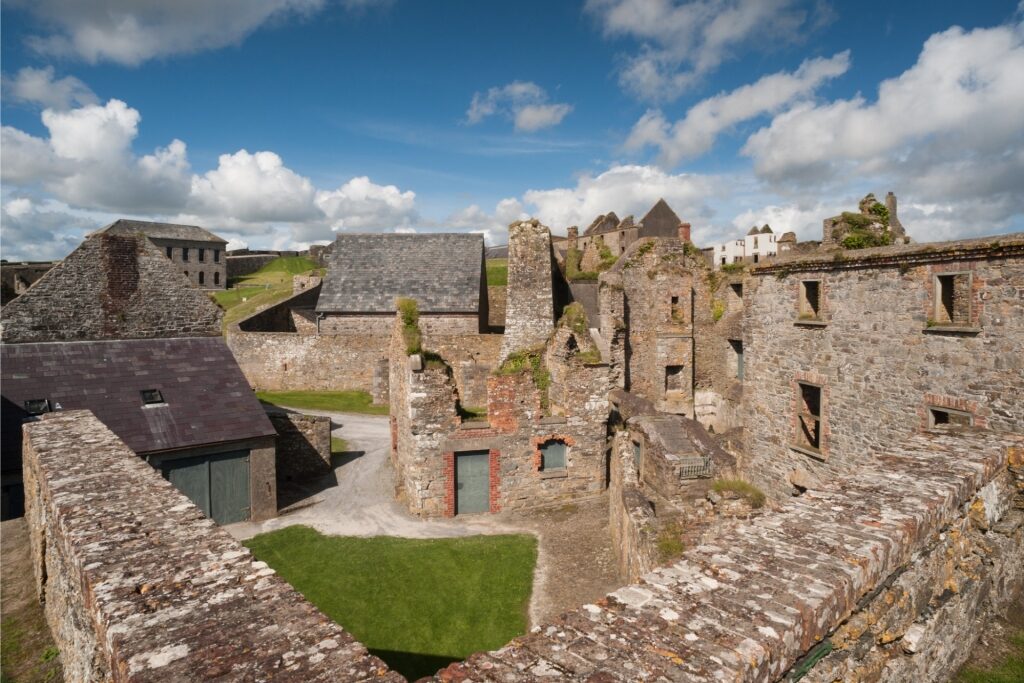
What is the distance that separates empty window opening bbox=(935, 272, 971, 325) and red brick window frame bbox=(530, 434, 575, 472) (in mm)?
8458

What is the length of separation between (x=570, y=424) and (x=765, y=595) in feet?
39.1

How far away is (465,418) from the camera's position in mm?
15758

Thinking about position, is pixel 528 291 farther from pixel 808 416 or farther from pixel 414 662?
pixel 414 662

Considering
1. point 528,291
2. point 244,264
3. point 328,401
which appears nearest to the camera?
point 528,291

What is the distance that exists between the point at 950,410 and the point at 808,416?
134 inches

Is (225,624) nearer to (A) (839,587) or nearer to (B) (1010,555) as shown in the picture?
(A) (839,587)

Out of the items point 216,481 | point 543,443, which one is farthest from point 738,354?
point 216,481

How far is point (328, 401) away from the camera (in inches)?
1139

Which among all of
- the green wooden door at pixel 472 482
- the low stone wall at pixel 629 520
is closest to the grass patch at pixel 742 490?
the low stone wall at pixel 629 520

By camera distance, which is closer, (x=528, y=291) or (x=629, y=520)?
(x=629, y=520)

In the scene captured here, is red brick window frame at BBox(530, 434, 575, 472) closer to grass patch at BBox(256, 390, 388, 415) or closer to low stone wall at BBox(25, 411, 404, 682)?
low stone wall at BBox(25, 411, 404, 682)

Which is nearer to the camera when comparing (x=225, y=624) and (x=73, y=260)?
(x=225, y=624)

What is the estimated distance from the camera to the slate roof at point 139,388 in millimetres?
13039

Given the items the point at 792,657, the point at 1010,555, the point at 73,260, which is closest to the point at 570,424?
the point at 1010,555
